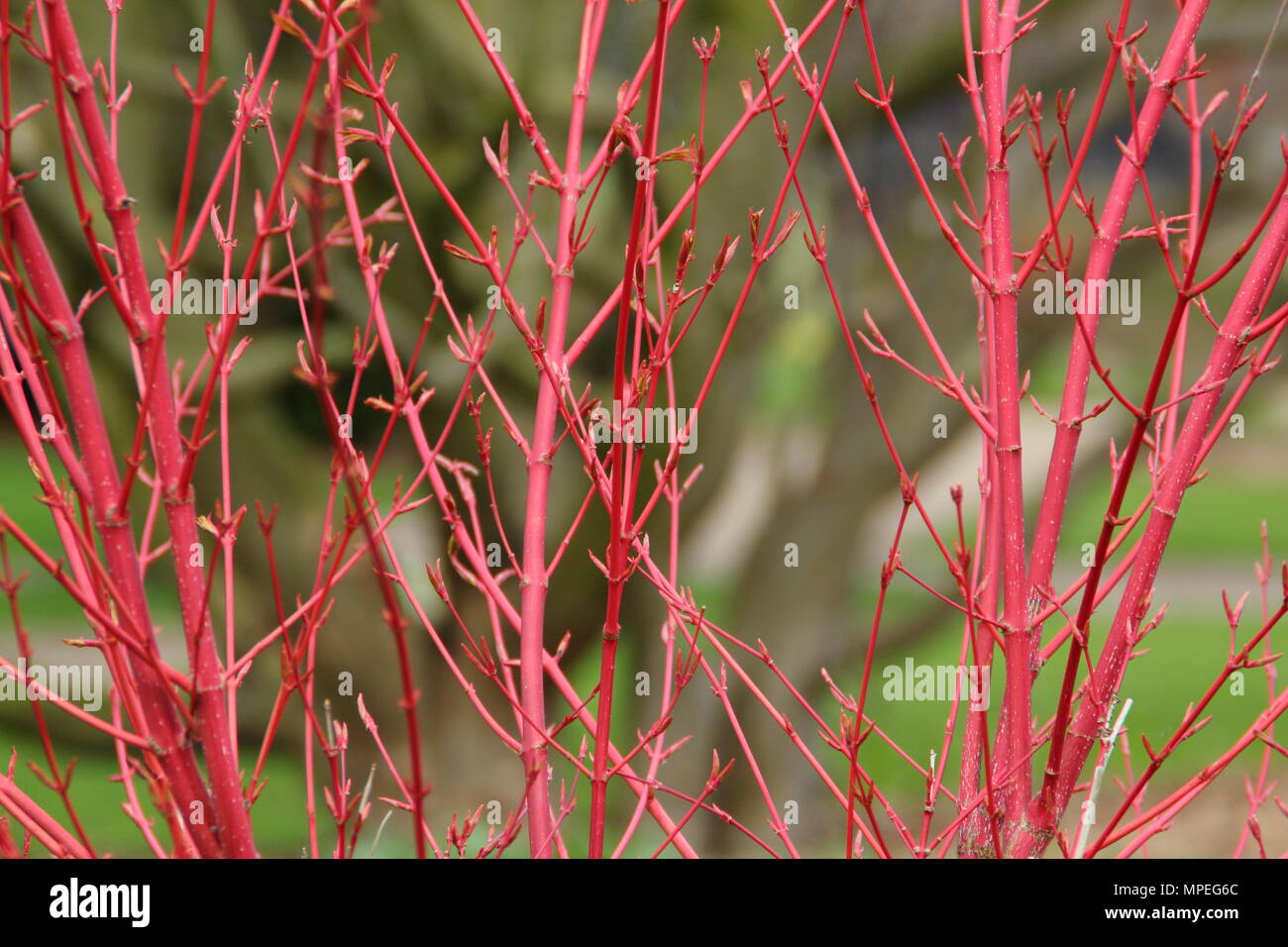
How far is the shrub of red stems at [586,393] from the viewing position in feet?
3.30

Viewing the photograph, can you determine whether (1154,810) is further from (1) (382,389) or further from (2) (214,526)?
(1) (382,389)

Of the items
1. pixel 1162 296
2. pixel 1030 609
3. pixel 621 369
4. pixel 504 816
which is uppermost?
pixel 1162 296

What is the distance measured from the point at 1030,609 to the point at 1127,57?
1.90 feet

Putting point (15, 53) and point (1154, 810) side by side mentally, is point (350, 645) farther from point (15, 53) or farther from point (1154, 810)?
point (1154, 810)

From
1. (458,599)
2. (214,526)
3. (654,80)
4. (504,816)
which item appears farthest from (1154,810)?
(504,816)

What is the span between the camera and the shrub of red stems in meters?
1.01

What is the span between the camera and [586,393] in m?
1.11

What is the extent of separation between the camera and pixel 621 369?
0.99m

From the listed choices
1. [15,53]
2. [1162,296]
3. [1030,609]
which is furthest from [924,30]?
[1030,609]

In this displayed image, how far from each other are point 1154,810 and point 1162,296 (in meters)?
3.77

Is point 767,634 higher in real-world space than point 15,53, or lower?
lower
